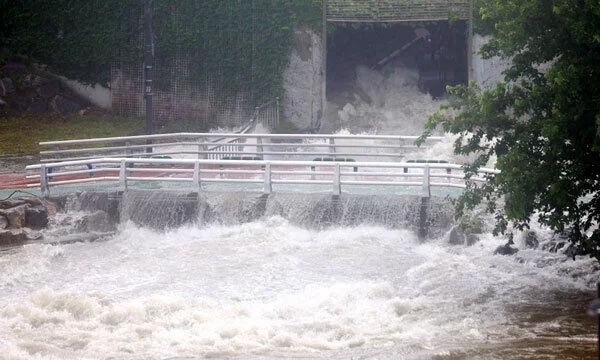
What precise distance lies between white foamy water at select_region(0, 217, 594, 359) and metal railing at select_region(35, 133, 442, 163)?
12.2 ft

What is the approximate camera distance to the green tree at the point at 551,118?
1540cm

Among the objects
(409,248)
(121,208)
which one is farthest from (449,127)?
(121,208)

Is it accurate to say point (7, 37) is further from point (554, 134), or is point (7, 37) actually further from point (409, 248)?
point (554, 134)

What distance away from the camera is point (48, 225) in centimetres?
2202

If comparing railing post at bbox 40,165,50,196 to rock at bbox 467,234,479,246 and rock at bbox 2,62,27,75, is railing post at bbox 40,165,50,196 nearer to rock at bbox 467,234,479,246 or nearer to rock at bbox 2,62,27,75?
rock at bbox 467,234,479,246

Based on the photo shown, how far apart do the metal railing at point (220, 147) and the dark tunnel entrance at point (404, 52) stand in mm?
5349

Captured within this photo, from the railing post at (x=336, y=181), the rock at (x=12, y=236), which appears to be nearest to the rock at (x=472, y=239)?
the railing post at (x=336, y=181)

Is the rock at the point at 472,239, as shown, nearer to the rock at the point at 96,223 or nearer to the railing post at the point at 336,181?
the railing post at the point at 336,181

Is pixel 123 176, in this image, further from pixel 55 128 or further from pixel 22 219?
pixel 55 128

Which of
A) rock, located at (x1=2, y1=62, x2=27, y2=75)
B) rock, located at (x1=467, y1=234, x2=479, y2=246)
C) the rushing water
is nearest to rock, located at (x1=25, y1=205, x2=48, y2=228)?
the rushing water

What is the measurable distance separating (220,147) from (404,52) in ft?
40.4

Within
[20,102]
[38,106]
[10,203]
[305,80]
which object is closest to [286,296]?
[10,203]

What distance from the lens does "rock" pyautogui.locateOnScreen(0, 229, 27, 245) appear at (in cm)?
2091

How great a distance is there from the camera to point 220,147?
A: 29016mm
